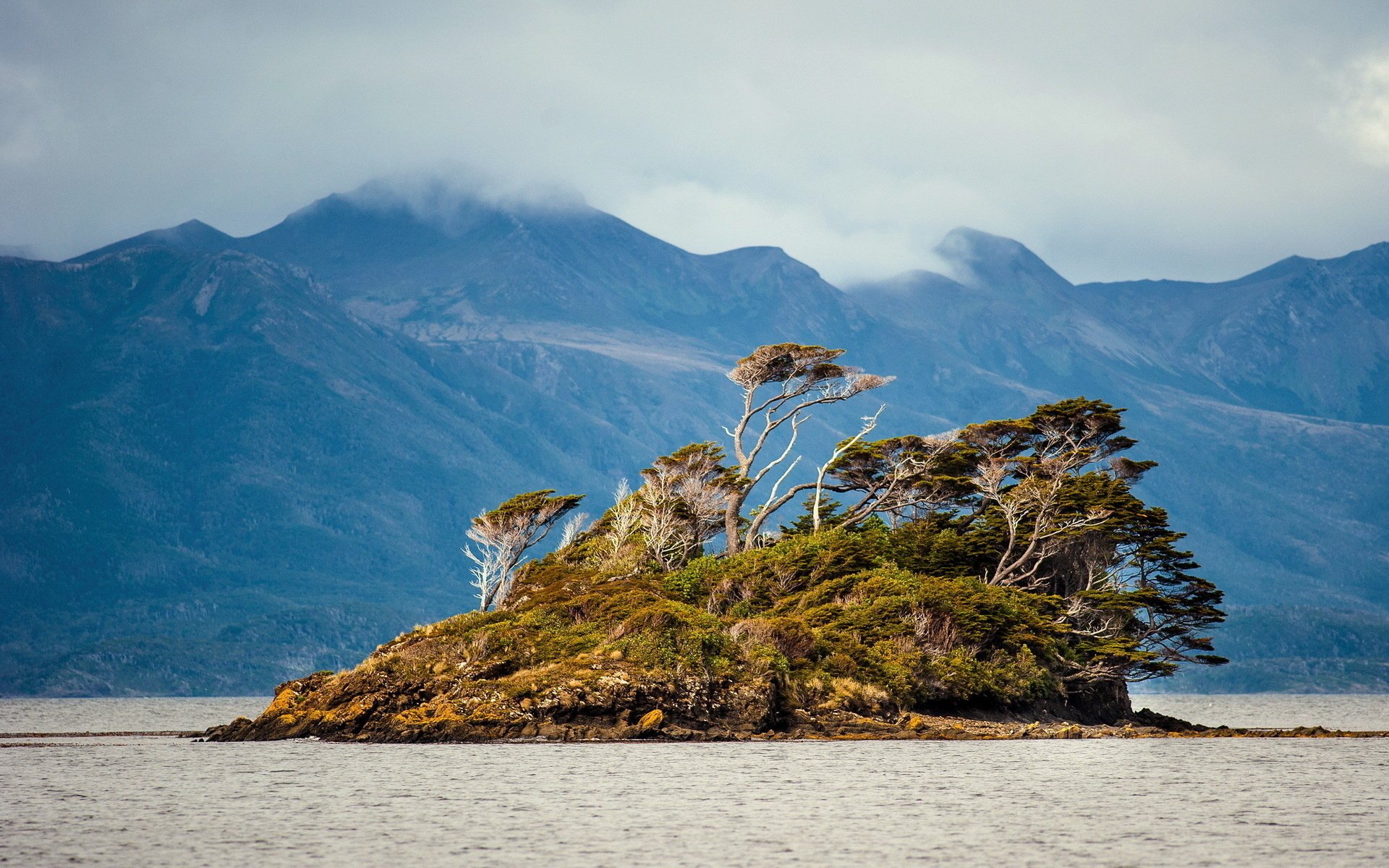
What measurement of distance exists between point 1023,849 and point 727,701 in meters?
26.3

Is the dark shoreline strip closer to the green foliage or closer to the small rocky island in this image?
the small rocky island

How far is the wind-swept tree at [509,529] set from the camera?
72750mm

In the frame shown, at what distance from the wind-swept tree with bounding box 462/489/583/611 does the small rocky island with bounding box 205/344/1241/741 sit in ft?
0.53

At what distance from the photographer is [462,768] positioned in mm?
37969

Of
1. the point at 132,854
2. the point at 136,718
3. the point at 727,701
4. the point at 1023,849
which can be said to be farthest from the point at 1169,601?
the point at 136,718

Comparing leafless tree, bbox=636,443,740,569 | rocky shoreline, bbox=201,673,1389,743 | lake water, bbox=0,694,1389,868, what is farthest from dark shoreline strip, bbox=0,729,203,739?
leafless tree, bbox=636,443,740,569

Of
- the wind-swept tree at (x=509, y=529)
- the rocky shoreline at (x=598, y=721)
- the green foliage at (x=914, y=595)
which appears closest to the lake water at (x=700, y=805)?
the rocky shoreline at (x=598, y=721)

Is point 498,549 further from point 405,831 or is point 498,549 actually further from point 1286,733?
point 405,831

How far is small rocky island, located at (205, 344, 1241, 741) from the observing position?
49.4m

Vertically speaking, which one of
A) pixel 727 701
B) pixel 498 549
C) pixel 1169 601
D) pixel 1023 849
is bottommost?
pixel 1023 849

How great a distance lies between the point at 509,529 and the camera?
241 ft

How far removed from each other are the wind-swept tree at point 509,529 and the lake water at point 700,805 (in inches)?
992

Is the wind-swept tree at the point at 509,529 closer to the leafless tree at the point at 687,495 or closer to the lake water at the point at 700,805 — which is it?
the leafless tree at the point at 687,495

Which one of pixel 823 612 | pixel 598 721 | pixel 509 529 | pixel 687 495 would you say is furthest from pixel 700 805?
pixel 509 529
